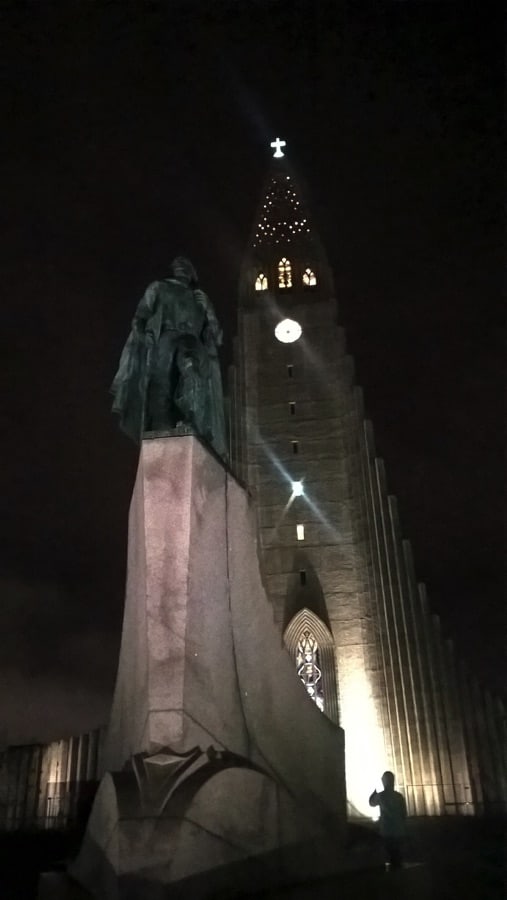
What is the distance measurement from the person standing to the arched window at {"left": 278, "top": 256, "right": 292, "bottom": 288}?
22.6 meters

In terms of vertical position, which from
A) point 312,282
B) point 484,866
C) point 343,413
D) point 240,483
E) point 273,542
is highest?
point 312,282

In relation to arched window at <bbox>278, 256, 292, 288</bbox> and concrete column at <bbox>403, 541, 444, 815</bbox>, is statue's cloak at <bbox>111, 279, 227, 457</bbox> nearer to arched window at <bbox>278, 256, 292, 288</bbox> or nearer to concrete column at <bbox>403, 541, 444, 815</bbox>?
concrete column at <bbox>403, 541, 444, 815</bbox>

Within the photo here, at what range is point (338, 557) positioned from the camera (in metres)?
21.2

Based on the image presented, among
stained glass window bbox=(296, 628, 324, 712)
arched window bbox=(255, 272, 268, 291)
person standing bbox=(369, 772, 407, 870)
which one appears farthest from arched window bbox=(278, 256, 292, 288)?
person standing bbox=(369, 772, 407, 870)

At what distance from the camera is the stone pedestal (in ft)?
15.3

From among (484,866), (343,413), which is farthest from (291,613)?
(484,866)

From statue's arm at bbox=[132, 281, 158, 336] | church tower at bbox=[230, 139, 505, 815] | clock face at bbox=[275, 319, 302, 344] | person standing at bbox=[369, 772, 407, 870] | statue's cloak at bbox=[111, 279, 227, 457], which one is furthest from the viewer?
clock face at bbox=[275, 319, 302, 344]

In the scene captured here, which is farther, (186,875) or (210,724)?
(210,724)

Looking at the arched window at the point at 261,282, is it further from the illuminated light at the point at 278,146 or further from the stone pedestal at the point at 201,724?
Result: the stone pedestal at the point at 201,724

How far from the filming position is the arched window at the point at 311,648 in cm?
1991

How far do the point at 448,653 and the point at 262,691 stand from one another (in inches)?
589

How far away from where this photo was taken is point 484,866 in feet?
23.7

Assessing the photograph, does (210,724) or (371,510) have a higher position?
(371,510)

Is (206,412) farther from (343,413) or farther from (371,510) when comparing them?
(343,413)
